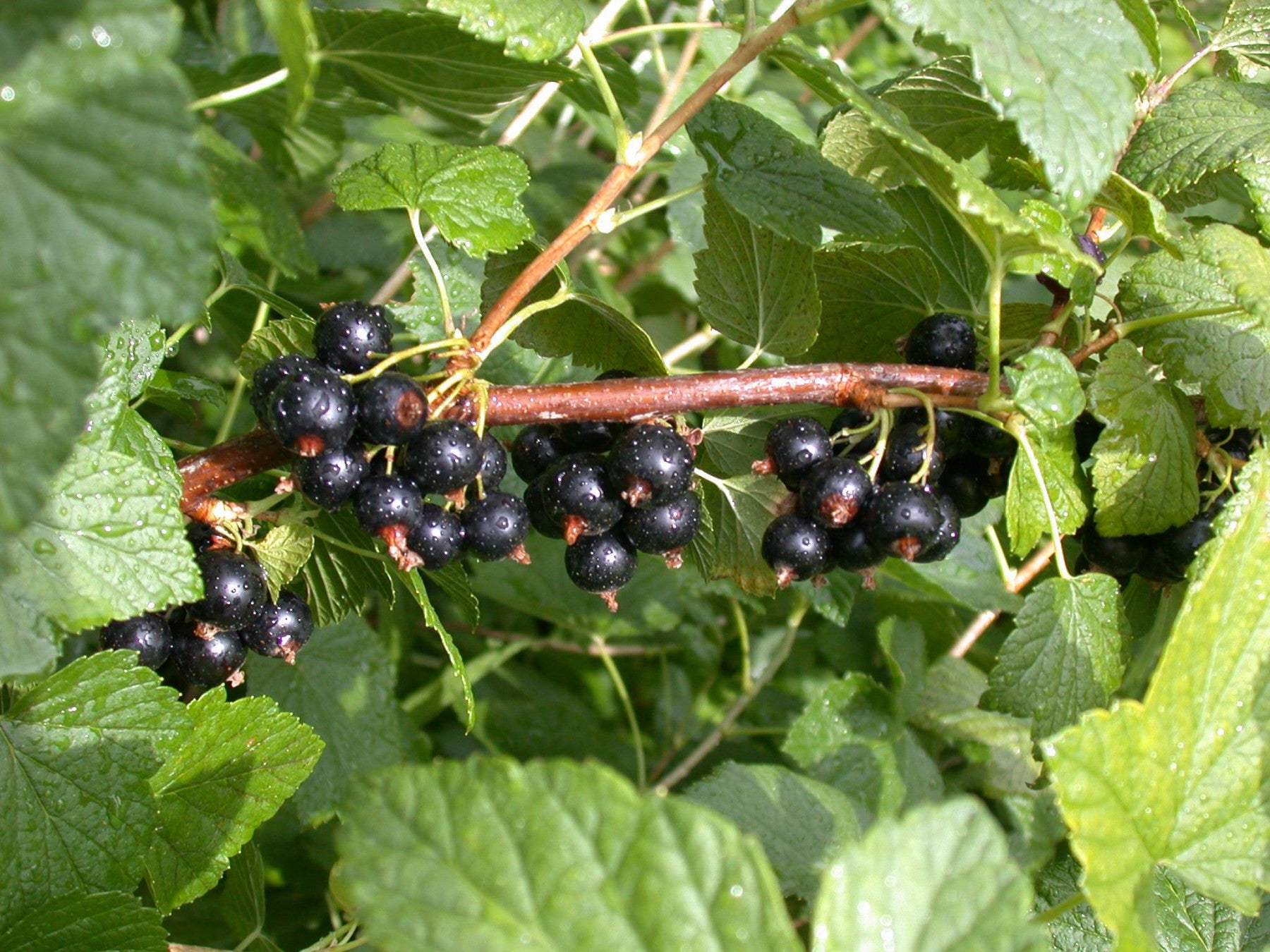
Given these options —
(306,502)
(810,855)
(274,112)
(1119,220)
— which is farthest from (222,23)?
(810,855)

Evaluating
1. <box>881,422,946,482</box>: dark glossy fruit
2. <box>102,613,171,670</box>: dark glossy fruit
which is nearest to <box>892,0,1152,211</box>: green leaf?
<box>881,422,946,482</box>: dark glossy fruit

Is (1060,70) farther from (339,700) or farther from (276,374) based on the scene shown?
(339,700)

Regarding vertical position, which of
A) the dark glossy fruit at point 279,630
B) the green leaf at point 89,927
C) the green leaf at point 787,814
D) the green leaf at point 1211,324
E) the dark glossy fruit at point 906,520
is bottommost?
the green leaf at point 787,814

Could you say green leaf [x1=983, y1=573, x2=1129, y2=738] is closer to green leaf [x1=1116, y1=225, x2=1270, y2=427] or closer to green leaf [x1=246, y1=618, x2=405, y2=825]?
green leaf [x1=1116, y1=225, x2=1270, y2=427]

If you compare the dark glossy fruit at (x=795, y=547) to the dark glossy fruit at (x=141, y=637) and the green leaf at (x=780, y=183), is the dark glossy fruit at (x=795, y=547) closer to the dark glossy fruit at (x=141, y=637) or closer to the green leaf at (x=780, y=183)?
the green leaf at (x=780, y=183)

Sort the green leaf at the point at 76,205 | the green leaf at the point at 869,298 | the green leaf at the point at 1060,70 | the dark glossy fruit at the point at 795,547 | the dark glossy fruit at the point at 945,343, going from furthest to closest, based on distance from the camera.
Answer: the green leaf at the point at 869,298
the dark glossy fruit at the point at 945,343
the dark glossy fruit at the point at 795,547
the green leaf at the point at 1060,70
the green leaf at the point at 76,205

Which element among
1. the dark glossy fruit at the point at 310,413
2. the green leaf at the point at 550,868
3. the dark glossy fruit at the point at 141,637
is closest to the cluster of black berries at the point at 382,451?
the dark glossy fruit at the point at 310,413

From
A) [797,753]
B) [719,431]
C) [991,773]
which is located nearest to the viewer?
[719,431]

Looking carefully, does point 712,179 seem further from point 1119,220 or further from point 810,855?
point 810,855
